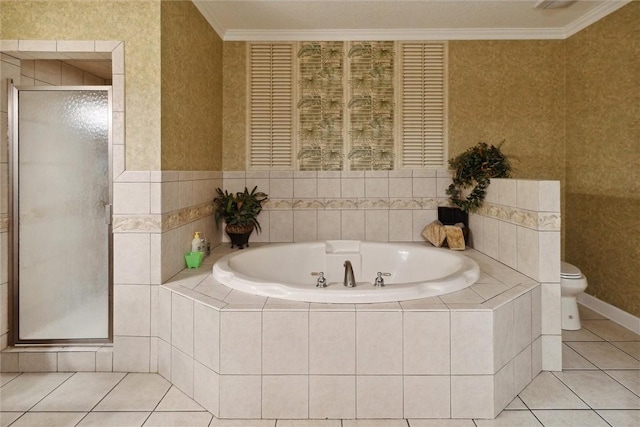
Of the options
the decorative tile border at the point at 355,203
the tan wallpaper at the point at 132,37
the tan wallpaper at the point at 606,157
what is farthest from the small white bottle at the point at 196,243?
the tan wallpaper at the point at 606,157

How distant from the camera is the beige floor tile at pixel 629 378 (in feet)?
6.54

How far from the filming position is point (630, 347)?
2.45 m

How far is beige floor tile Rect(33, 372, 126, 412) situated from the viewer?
1863 mm

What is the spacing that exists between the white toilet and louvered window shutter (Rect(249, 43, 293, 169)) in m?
2.30

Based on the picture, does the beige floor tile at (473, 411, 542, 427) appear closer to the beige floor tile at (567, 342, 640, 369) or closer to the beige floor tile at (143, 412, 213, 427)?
the beige floor tile at (567, 342, 640, 369)

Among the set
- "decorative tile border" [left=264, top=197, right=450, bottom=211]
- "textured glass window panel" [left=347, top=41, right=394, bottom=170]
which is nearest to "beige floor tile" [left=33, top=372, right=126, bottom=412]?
"decorative tile border" [left=264, top=197, right=450, bottom=211]

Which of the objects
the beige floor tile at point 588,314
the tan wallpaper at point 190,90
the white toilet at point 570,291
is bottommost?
the beige floor tile at point 588,314

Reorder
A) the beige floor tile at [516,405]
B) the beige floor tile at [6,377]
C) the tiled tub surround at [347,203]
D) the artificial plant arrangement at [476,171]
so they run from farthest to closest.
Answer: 1. the tiled tub surround at [347,203]
2. the artificial plant arrangement at [476,171]
3. the beige floor tile at [6,377]
4. the beige floor tile at [516,405]

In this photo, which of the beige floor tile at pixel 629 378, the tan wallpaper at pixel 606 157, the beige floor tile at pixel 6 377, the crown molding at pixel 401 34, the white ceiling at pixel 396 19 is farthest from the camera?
the crown molding at pixel 401 34

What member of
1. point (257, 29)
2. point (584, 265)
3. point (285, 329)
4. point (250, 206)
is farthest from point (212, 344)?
point (584, 265)

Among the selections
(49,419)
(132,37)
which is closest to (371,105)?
(132,37)

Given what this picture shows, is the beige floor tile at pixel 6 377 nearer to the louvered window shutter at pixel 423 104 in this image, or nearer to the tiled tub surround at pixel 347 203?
the tiled tub surround at pixel 347 203

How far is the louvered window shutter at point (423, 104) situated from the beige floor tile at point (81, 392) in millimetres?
2683

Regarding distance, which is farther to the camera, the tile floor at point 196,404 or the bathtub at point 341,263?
the bathtub at point 341,263
